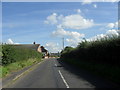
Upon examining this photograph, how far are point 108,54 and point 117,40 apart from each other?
8.80 ft

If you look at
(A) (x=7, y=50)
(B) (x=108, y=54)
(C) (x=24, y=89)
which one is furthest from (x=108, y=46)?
(A) (x=7, y=50)

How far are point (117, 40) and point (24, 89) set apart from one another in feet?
27.3

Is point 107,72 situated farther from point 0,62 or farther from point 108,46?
point 0,62

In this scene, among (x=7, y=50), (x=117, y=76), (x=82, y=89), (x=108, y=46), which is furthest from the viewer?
(x=7, y=50)

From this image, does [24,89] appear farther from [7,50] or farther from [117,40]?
[7,50]

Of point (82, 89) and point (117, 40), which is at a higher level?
point (117, 40)

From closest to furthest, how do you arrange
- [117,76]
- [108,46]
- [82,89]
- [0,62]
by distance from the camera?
[82,89], [117,76], [108,46], [0,62]

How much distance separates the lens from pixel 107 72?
17.3 meters

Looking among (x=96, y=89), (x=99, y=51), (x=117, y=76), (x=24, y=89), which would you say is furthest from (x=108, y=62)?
(x=24, y=89)

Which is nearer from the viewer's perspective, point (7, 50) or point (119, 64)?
point (119, 64)

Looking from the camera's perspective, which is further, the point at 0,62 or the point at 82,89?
the point at 0,62

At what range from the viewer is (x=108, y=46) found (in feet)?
63.8

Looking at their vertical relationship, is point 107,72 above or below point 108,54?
below

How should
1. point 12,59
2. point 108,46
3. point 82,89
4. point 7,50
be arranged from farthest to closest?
1. point 12,59
2. point 7,50
3. point 108,46
4. point 82,89
